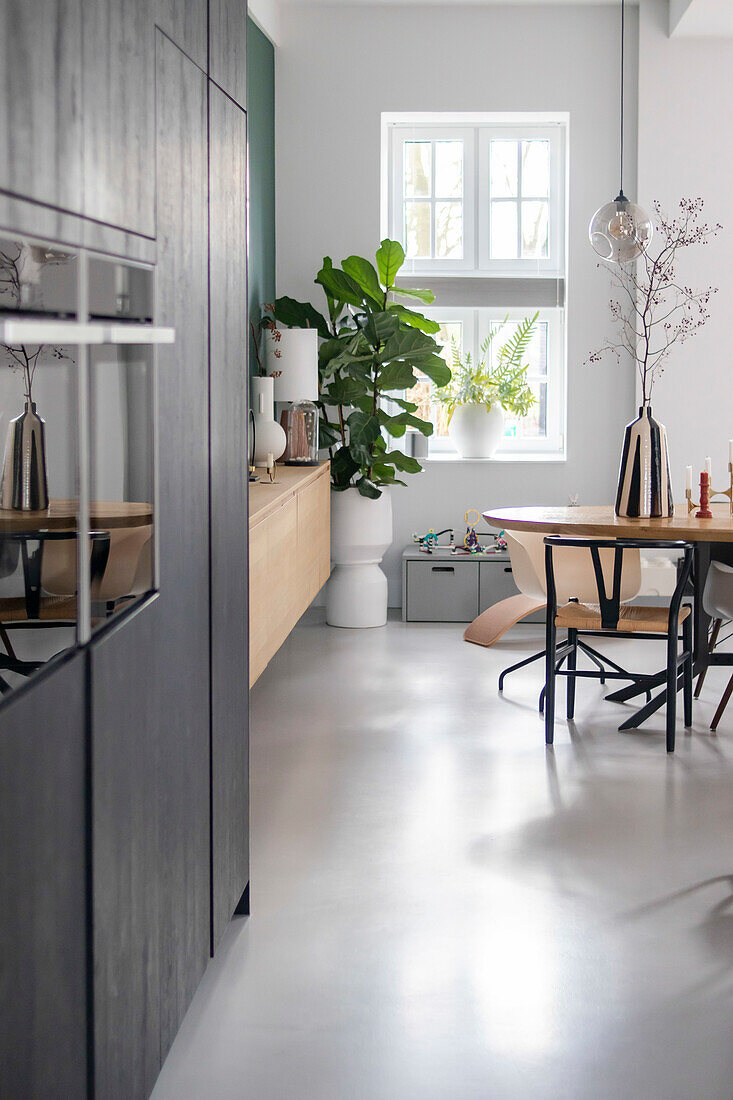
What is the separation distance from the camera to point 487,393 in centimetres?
694

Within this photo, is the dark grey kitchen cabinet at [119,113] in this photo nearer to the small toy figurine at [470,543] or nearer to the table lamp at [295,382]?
the table lamp at [295,382]

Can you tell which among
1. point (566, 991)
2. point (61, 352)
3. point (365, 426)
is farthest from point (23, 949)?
point (365, 426)

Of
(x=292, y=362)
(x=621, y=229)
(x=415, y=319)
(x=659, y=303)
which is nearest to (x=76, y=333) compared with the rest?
(x=621, y=229)

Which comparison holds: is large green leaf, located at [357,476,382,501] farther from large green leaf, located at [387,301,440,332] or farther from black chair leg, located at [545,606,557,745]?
black chair leg, located at [545,606,557,745]

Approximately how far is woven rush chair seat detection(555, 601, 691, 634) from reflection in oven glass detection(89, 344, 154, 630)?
2.69 m

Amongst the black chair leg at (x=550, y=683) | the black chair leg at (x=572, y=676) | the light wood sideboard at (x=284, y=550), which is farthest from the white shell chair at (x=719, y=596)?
the light wood sideboard at (x=284, y=550)

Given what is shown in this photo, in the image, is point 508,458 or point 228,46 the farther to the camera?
point 508,458

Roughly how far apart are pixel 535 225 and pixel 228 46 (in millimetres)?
4809

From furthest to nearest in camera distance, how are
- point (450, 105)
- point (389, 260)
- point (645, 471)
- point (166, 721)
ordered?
point (450, 105) < point (389, 260) < point (645, 471) < point (166, 721)

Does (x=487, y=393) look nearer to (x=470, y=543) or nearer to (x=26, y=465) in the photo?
(x=470, y=543)

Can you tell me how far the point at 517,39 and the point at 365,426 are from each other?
102 inches

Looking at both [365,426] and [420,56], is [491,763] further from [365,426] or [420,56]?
[420,56]

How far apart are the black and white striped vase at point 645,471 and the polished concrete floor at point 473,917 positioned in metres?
0.88

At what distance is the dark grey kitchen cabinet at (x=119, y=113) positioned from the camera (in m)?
1.54
